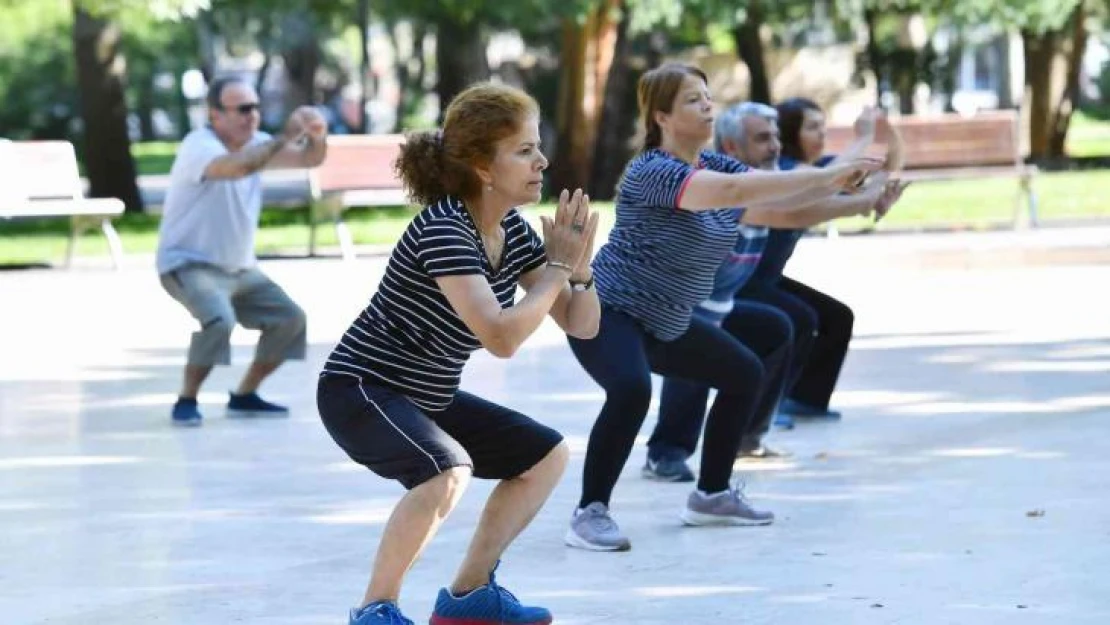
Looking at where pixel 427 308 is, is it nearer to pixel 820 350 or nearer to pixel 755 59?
pixel 820 350

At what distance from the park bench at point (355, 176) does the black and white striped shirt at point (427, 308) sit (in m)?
14.1

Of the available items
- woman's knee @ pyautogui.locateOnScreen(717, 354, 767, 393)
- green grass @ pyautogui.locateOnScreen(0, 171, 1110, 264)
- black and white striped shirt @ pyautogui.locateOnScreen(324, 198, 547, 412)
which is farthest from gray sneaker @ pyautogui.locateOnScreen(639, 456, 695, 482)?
green grass @ pyautogui.locateOnScreen(0, 171, 1110, 264)

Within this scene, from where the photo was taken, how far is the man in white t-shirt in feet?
36.3

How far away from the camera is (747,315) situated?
30.8ft

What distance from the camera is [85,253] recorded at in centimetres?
2041

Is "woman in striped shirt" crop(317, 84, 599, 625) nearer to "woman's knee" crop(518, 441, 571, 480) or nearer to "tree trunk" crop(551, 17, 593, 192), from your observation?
"woman's knee" crop(518, 441, 571, 480)

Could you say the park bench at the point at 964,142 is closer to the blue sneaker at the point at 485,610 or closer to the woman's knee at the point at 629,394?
the woman's knee at the point at 629,394

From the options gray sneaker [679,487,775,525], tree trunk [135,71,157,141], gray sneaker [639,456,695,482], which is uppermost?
gray sneaker [679,487,775,525]

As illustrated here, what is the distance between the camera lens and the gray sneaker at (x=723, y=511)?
791cm

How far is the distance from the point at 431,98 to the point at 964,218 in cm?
4842

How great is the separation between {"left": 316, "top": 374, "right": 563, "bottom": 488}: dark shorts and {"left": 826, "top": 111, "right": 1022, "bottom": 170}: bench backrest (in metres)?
16.2

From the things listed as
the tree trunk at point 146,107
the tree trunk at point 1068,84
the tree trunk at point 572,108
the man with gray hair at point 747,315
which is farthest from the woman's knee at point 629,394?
the tree trunk at point 146,107

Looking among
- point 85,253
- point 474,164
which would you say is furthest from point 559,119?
point 474,164

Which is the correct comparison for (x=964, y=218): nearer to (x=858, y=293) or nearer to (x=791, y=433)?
(x=858, y=293)
